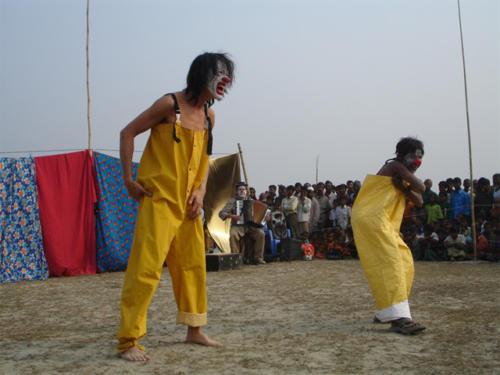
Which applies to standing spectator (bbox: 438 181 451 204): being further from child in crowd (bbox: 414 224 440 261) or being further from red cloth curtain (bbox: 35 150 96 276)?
red cloth curtain (bbox: 35 150 96 276)

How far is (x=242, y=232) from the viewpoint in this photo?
11594mm

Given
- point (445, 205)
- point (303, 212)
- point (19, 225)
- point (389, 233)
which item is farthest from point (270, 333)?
point (303, 212)

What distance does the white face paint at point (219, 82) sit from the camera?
341 centimetres

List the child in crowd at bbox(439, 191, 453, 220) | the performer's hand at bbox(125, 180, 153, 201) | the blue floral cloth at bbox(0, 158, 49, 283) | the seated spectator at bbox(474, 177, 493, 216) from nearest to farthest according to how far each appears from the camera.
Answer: the performer's hand at bbox(125, 180, 153, 201) → the blue floral cloth at bbox(0, 158, 49, 283) → the seated spectator at bbox(474, 177, 493, 216) → the child in crowd at bbox(439, 191, 453, 220)

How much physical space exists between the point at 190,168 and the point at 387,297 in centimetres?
181

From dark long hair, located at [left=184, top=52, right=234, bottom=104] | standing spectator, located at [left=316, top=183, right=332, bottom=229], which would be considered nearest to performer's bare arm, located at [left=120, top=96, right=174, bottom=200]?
dark long hair, located at [left=184, top=52, right=234, bottom=104]

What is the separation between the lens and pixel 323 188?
14.2 metres

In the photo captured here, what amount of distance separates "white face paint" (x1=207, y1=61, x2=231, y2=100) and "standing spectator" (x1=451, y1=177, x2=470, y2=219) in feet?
30.2

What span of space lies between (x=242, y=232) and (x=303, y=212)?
7.55 ft

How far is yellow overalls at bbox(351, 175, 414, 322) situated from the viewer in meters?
3.95

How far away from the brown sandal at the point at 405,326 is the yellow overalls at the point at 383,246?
45 millimetres

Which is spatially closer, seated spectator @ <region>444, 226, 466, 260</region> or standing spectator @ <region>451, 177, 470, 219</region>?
seated spectator @ <region>444, 226, 466, 260</region>

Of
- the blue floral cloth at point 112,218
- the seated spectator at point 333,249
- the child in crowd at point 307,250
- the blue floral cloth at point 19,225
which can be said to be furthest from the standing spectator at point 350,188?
the blue floral cloth at point 19,225

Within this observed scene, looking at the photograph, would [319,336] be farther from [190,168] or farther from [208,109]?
[208,109]
